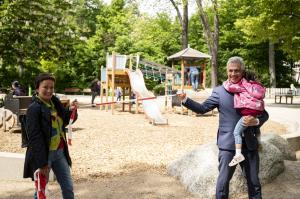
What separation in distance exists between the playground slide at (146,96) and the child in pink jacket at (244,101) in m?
9.88

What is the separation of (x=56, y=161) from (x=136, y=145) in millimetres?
5541

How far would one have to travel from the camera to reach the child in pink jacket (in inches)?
157

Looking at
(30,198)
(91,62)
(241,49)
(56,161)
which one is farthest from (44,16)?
(241,49)

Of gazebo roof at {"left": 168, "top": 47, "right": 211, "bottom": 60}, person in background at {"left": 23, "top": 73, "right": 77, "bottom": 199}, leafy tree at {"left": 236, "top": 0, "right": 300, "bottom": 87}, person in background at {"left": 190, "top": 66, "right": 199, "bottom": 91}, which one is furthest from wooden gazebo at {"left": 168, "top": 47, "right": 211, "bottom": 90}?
person in background at {"left": 23, "top": 73, "right": 77, "bottom": 199}

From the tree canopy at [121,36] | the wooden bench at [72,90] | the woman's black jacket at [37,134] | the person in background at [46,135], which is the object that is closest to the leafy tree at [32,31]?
the tree canopy at [121,36]

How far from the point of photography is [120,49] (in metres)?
40.2

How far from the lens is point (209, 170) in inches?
221

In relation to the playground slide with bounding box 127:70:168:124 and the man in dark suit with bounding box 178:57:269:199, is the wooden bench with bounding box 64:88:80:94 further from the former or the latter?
the man in dark suit with bounding box 178:57:269:199

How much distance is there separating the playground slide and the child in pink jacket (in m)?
9.88

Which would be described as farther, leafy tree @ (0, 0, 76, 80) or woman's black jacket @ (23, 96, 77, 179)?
leafy tree @ (0, 0, 76, 80)

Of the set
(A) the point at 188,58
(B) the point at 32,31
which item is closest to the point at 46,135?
(B) the point at 32,31

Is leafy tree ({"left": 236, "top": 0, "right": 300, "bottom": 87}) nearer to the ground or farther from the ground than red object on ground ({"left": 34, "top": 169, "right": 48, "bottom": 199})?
farther from the ground

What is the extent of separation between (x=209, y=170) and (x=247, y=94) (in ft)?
6.23

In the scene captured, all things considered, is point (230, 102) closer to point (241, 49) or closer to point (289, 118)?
point (289, 118)
